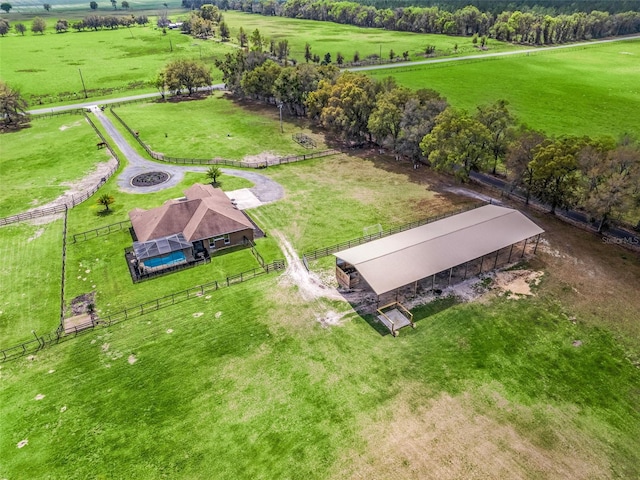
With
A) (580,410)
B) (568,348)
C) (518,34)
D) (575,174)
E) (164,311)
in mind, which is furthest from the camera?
(518,34)

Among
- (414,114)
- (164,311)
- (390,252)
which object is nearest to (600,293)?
(390,252)

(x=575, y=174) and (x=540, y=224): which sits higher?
(x=575, y=174)

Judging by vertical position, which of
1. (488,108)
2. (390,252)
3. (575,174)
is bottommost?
(390,252)

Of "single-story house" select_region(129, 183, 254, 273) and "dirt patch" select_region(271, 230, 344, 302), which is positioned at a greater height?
"single-story house" select_region(129, 183, 254, 273)

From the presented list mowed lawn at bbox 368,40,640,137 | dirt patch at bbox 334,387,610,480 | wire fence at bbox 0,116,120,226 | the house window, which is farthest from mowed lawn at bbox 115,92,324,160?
dirt patch at bbox 334,387,610,480

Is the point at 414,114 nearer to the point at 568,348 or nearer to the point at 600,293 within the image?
the point at 600,293

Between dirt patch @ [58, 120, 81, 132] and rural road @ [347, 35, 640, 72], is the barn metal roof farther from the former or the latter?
rural road @ [347, 35, 640, 72]

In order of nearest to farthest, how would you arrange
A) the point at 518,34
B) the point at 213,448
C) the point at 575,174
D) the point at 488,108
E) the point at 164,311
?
the point at 213,448, the point at 164,311, the point at 575,174, the point at 488,108, the point at 518,34
